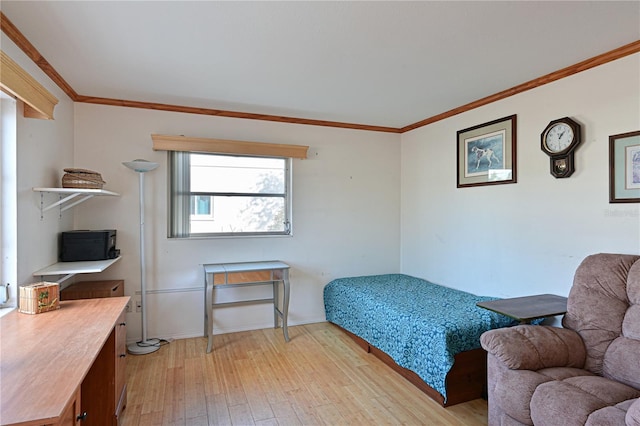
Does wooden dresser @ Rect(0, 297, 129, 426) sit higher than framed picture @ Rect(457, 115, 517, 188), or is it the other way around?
framed picture @ Rect(457, 115, 517, 188)

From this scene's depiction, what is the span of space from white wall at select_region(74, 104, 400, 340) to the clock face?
6.64ft

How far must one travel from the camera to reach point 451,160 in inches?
148

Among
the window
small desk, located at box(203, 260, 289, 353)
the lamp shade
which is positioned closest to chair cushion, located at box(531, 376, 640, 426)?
small desk, located at box(203, 260, 289, 353)

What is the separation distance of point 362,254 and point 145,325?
2.54 meters

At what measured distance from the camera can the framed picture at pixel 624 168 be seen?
2.23 meters

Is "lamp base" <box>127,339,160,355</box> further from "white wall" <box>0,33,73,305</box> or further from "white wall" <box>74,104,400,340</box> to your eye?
"white wall" <box>0,33,73,305</box>

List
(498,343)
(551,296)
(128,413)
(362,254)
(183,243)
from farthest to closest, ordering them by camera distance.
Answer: (362,254) → (183,243) → (551,296) → (128,413) → (498,343)

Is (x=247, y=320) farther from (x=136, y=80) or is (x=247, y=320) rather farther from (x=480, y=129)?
(x=480, y=129)

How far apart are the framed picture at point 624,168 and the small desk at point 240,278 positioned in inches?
109

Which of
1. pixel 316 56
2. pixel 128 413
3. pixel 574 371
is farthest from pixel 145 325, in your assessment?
pixel 574 371

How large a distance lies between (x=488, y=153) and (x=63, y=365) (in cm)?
346

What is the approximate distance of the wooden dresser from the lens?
1.10m

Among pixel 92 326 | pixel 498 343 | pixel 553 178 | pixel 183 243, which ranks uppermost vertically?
pixel 553 178

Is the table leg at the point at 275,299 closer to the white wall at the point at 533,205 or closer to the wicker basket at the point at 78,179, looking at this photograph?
the white wall at the point at 533,205
